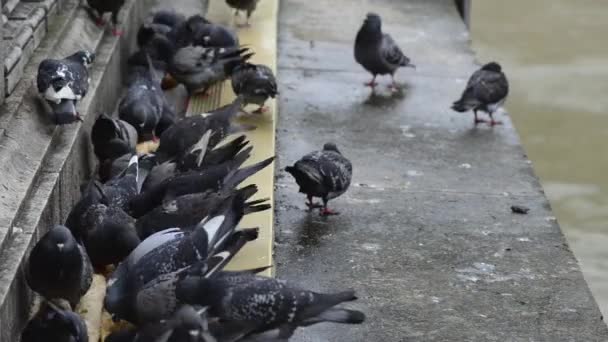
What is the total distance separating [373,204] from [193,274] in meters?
2.58

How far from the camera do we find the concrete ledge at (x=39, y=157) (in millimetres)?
5434

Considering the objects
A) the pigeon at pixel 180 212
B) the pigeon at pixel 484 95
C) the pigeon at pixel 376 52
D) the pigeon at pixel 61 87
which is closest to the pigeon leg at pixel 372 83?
the pigeon at pixel 376 52

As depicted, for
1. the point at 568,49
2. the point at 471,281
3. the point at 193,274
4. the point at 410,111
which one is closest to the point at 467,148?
the point at 410,111

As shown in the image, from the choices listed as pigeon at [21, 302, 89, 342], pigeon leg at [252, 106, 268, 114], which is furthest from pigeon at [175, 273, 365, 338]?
pigeon leg at [252, 106, 268, 114]

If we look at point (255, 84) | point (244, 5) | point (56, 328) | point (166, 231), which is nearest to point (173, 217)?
point (166, 231)

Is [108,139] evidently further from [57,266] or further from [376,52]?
[376,52]

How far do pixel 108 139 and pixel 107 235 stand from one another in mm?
1364

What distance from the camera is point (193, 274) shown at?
18.1 feet

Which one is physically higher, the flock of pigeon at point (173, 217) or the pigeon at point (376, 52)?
the flock of pigeon at point (173, 217)

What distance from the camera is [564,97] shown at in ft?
39.8

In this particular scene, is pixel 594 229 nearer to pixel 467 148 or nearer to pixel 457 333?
pixel 467 148

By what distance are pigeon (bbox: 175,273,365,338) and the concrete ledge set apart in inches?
29.4

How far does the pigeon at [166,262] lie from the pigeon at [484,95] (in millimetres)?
3762

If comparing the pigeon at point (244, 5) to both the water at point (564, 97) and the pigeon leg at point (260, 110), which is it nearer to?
the pigeon leg at point (260, 110)
